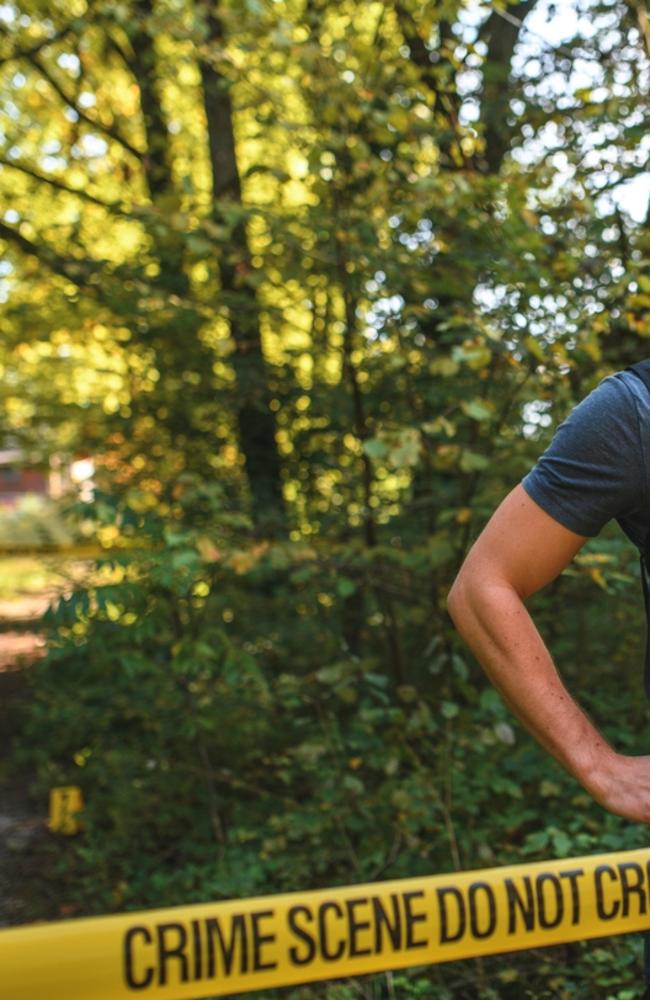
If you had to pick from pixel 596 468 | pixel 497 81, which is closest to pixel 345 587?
pixel 497 81

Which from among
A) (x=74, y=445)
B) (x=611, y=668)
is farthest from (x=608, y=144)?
(x=74, y=445)

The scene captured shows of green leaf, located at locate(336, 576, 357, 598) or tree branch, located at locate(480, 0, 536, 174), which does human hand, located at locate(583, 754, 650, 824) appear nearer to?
green leaf, located at locate(336, 576, 357, 598)

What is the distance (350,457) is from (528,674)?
12.4ft

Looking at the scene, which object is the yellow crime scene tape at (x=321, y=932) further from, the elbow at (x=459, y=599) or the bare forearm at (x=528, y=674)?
the elbow at (x=459, y=599)

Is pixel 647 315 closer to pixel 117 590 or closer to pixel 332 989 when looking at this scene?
pixel 117 590

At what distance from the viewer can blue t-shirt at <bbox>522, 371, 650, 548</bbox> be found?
1.55 metres

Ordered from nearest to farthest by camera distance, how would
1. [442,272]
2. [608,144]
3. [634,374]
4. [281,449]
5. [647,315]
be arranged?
1. [634,374]
2. [647,315]
3. [608,144]
4. [442,272]
5. [281,449]

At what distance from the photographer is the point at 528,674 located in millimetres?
1609

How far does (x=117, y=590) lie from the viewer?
3941 mm

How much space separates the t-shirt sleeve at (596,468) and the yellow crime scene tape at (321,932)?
62cm

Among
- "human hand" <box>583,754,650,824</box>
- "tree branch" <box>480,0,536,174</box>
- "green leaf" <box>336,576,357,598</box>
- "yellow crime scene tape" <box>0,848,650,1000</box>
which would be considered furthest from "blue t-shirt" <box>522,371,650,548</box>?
"tree branch" <box>480,0,536,174</box>

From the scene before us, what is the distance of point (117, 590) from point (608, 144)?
8.23ft

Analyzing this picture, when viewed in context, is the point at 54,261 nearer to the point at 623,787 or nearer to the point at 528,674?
the point at 528,674

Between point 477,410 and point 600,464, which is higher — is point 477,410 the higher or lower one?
the higher one
